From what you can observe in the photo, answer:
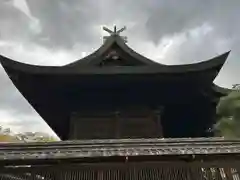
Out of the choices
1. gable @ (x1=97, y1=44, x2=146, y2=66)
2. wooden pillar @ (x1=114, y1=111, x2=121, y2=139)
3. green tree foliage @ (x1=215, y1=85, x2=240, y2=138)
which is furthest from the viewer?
green tree foliage @ (x1=215, y1=85, x2=240, y2=138)

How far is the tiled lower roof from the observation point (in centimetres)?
548

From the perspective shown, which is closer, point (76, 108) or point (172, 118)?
point (76, 108)

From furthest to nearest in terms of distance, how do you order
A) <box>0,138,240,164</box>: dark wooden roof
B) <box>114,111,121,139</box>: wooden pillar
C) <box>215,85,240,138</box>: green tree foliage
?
<box>215,85,240,138</box>: green tree foliage < <box>114,111,121,139</box>: wooden pillar < <box>0,138,240,164</box>: dark wooden roof

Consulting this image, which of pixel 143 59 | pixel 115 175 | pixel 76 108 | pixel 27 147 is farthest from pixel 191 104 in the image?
pixel 27 147

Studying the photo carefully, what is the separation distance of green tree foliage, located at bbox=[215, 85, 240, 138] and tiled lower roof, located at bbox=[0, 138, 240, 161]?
159 inches

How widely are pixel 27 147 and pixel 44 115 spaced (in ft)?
14.5

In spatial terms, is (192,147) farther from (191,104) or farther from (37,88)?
(37,88)

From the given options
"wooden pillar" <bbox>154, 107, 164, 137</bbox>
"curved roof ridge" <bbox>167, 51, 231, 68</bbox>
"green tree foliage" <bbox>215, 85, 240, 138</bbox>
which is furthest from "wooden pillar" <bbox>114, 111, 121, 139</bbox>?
"green tree foliage" <bbox>215, 85, 240, 138</bbox>

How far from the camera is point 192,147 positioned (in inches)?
225

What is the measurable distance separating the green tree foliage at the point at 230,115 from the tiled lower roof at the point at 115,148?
4.03 metres

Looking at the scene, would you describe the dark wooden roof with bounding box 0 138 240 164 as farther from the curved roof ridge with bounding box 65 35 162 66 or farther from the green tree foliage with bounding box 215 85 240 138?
the green tree foliage with bounding box 215 85 240 138

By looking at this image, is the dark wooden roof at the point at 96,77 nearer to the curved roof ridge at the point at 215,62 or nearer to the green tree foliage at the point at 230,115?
the curved roof ridge at the point at 215,62

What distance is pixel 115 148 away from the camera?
224 inches

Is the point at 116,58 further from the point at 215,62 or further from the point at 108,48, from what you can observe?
the point at 215,62
